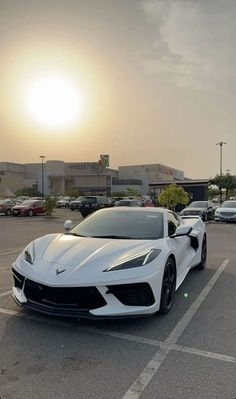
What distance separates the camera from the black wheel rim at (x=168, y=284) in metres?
4.75

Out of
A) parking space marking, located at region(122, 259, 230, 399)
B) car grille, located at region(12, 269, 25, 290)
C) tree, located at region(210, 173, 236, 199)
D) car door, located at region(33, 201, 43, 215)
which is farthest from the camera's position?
tree, located at region(210, 173, 236, 199)

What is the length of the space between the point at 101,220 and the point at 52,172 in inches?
4326

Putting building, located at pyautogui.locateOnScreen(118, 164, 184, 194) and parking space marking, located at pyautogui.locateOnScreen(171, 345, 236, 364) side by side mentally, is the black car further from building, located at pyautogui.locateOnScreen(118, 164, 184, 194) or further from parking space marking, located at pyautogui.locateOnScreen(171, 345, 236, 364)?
building, located at pyautogui.locateOnScreen(118, 164, 184, 194)

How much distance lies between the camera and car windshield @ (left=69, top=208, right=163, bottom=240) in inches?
212

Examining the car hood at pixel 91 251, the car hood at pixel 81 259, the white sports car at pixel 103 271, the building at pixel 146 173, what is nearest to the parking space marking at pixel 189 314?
the white sports car at pixel 103 271

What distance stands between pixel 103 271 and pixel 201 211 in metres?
19.8

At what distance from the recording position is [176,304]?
537 cm

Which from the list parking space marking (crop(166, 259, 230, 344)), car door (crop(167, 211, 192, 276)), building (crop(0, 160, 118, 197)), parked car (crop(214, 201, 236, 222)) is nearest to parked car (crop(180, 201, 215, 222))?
parked car (crop(214, 201, 236, 222))

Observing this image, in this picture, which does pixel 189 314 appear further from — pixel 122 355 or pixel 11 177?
pixel 11 177

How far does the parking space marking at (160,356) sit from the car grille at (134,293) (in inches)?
17.8

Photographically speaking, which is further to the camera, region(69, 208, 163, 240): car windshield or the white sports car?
region(69, 208, 163, 240): car windshield

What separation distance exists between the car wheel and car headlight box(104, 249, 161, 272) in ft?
0.97

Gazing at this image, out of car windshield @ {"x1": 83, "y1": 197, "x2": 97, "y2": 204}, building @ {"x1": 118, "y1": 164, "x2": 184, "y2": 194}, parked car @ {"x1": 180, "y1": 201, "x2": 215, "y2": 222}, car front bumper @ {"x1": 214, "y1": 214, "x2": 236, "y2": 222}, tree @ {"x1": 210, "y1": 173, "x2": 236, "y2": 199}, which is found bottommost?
car front bumper @ {"x1": 214, "y1": 214, "x2": 236, "y2": 222}

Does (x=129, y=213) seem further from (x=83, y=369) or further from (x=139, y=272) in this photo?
(x=83, y=369)
